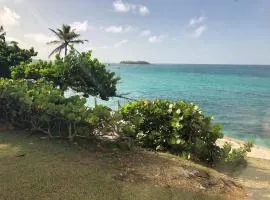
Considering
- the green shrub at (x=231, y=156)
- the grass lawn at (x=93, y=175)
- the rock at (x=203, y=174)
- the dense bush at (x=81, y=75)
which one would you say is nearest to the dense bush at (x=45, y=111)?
the grass lawn at (x=93, y=175)

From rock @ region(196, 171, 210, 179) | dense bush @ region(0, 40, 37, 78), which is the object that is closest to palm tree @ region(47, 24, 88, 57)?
dense bush @ region(0, 40, 37, 78)

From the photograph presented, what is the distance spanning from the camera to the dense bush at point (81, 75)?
23812 millimetres

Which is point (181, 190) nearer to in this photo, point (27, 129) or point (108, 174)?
point (108, 174)

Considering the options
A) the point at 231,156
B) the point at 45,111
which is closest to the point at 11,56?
the point at 45,111

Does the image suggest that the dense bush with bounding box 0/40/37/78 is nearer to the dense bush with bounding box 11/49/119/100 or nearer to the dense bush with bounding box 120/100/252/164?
the dense bush with bounding box 11/49/119/100

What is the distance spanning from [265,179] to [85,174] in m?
7.51

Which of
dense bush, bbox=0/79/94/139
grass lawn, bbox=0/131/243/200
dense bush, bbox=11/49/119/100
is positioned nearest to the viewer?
grass lawn, bbox=0/131/243/200

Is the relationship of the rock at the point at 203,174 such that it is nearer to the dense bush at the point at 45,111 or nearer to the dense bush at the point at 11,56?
the dense bush at the point at 45,111

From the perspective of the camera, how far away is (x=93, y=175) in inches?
387

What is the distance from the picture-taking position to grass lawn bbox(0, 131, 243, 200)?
8758mm

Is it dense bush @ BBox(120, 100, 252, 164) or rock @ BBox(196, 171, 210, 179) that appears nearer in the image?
rock @ BBox(196, 171, 210, 179)

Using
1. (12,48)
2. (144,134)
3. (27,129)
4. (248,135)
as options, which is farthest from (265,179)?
(12,48)

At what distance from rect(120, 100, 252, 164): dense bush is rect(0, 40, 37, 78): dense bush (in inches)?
876

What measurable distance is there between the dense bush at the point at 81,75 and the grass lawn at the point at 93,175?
11589mm
